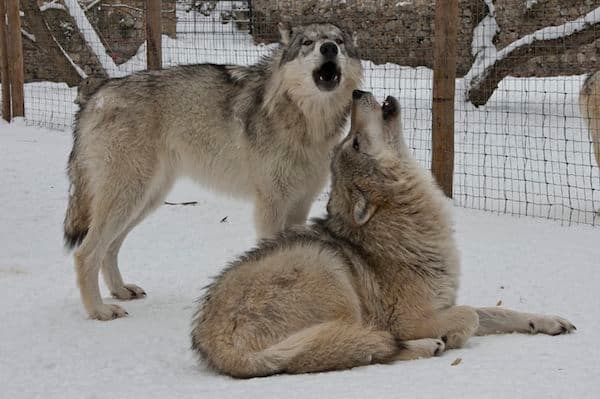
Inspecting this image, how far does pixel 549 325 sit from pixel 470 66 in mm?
10513

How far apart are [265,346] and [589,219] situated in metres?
4.45

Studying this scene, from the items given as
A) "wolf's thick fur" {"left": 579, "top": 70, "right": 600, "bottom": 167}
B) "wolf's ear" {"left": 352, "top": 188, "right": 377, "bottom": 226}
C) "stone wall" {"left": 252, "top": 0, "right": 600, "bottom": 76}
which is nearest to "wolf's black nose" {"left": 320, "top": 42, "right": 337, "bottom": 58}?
"wolf's ear" {"left": 352, "top": 188, "right": 377, "bottom": 226}

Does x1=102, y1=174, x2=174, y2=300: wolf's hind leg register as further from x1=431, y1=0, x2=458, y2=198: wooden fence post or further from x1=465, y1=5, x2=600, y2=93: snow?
x1=465, y1=5, x2=600, y2=93: snow

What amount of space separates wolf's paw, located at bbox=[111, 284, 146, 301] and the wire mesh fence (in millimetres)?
3496

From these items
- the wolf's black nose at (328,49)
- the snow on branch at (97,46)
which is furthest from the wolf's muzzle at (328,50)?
the snow on branch at (97,46)

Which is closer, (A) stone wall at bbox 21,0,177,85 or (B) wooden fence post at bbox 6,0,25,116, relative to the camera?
(B) wooden fence post at bbox 6,0,25,116

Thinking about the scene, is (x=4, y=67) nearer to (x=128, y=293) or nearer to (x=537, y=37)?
(x=537, y=37)

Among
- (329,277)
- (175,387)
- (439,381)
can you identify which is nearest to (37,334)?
(175,387)

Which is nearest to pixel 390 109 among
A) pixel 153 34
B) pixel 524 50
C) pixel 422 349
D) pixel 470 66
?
pixel 422 349

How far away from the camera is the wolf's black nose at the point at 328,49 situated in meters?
5.27

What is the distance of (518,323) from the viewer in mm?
4203

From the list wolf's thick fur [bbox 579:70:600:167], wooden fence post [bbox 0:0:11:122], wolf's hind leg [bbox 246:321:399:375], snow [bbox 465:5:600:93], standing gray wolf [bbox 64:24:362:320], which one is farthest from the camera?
wooden fence post [bbox 0:0:11:122]

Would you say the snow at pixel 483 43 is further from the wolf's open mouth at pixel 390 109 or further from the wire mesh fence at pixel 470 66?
the wolf's open mouth at pixel 390 109

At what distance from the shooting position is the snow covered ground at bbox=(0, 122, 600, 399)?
330cm
